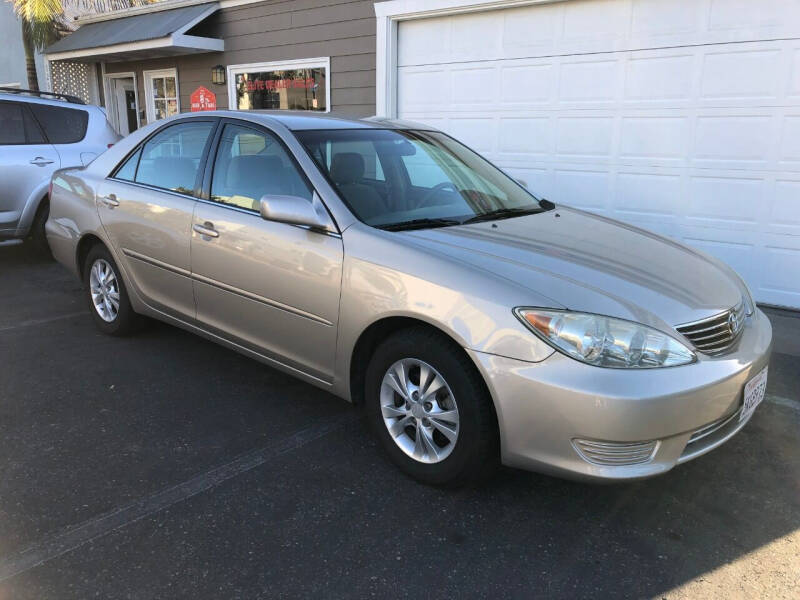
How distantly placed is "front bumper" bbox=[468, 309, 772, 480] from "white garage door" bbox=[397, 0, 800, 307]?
3659mm

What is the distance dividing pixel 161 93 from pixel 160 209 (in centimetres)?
870

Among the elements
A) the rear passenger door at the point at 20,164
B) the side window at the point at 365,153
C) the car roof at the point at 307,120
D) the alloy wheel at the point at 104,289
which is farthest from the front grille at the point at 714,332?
the rear passenger door at the point at 20,164

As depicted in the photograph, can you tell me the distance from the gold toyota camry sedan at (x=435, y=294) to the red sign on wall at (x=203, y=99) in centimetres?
648

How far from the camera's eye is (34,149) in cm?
710

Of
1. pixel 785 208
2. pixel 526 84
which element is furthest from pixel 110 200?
pixel 785 208

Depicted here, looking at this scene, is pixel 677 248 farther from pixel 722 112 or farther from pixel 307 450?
pixel 722 112

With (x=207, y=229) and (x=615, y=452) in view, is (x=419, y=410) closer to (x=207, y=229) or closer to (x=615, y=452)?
(x=615, y=452)

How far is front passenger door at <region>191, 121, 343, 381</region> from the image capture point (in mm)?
3111

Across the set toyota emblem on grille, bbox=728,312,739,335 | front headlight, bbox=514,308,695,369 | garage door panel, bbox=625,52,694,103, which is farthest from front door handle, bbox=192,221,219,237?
garage door panel, bbox=625,52,694,103

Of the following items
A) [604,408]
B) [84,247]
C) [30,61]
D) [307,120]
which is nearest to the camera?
[604,408]

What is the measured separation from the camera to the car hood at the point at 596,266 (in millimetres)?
2537

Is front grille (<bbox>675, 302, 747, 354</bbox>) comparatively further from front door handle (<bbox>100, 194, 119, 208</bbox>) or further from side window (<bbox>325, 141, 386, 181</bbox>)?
front door handle (<bbox>100, 194, 119, 208</bbox>)

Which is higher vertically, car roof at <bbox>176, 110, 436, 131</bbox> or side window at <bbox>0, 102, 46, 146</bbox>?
car roof at <bbox>176, 110, 436, 131</bbox>

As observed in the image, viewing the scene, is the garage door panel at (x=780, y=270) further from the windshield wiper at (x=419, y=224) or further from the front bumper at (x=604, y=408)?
the windshield wiper at (x=419, y=224)
